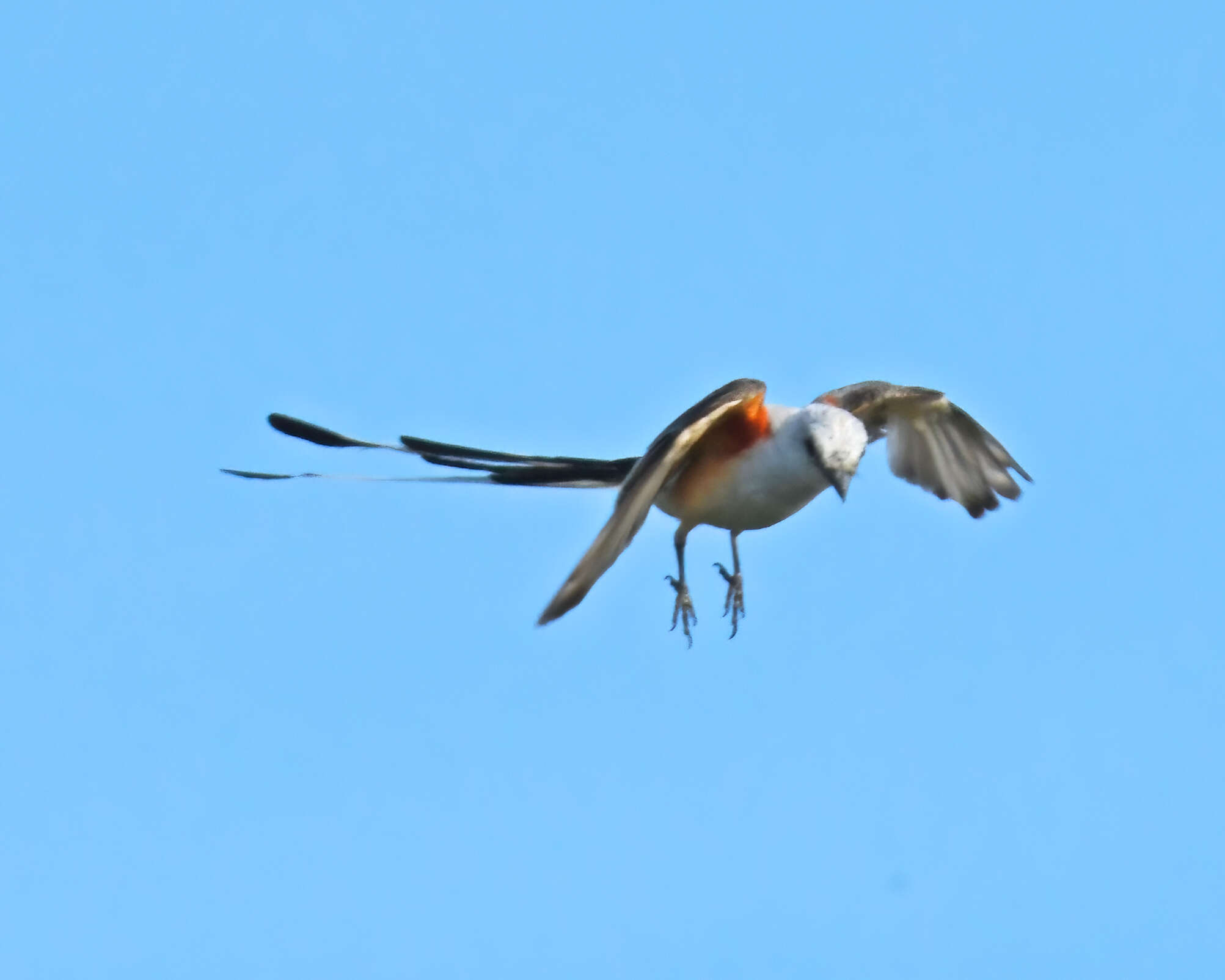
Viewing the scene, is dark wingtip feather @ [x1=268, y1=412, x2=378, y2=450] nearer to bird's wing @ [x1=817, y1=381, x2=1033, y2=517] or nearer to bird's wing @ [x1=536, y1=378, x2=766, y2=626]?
bird's wing @ [x1=536, y1=378, x2=766, y2=626]

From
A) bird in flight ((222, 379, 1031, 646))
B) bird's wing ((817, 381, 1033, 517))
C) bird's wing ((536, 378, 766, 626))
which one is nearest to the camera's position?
bird's wing ((536, 378, 766, 626))

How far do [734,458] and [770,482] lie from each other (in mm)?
248

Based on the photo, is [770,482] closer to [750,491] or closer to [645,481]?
[750,491]

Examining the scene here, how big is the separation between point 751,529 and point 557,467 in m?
1.18

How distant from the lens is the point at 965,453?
33.3 ft

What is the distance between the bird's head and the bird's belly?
0.11 meters

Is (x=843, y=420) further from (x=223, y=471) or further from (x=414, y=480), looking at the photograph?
(x=223, y=471)

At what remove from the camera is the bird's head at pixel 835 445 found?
833 cm

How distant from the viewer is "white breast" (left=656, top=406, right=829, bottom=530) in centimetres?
848

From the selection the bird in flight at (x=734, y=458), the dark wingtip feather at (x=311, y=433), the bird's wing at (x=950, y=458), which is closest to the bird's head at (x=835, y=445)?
the bird in flight at (x=734, y=458)

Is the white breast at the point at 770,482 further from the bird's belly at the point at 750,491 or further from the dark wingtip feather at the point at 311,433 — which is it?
the dark wingtip feather at the point at 311,433

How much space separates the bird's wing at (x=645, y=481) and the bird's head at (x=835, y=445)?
38 cm

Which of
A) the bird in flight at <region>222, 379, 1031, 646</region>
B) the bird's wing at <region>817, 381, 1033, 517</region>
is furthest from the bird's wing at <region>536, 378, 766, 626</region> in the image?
the bird's wing at <region>817, 381, 1033, 517</region>

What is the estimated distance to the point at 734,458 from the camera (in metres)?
8.63
